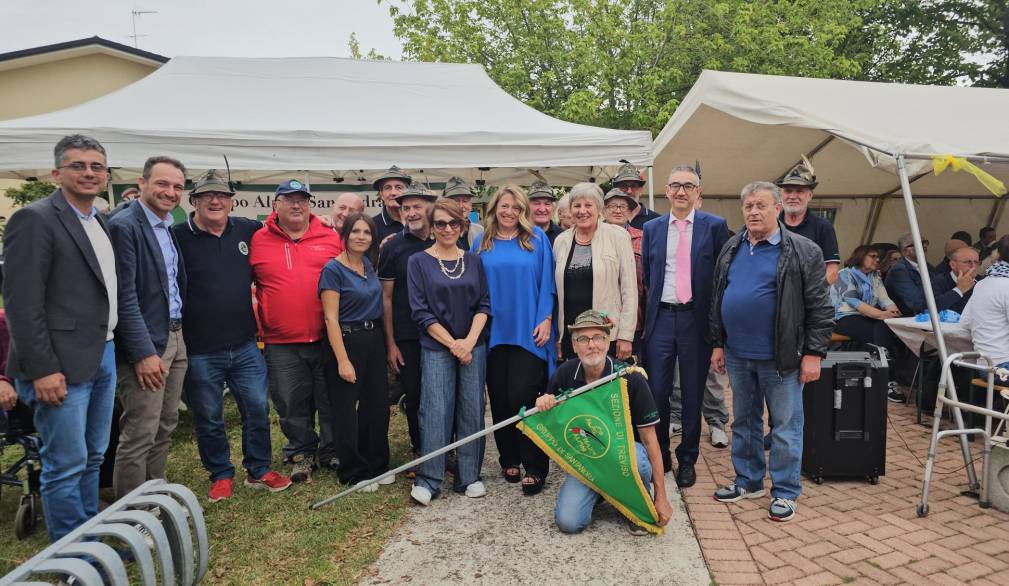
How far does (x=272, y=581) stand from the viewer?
3.19m

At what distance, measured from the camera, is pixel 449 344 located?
391cm

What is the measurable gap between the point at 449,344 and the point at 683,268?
163cm

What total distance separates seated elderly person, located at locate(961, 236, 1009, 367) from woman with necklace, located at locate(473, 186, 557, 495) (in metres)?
3.29

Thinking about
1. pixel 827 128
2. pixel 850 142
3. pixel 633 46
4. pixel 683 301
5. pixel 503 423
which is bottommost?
pixel 503 423

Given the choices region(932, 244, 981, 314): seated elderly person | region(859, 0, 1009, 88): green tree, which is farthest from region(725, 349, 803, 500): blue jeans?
region(859, 0, 1009, 88): green tree

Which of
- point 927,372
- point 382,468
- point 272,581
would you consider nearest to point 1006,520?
point 927,372

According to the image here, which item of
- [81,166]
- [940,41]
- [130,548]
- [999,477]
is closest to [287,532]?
[130,548]

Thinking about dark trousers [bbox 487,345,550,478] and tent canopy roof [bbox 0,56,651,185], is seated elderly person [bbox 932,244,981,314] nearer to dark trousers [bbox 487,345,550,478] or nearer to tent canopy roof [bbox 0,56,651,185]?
tent canopy roof [bbox 0,56,651,185]

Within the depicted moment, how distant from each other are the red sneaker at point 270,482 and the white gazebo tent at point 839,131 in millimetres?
4513

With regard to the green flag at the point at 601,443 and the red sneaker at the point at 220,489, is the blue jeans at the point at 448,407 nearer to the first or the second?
the green flag at the point at 601,443

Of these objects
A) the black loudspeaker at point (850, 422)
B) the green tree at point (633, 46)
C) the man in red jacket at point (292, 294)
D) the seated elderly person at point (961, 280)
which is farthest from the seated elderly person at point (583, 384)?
the green tree at point (633, 46)

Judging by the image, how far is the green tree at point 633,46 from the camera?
1564cm

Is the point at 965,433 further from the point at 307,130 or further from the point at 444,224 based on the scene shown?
the point at 307,130

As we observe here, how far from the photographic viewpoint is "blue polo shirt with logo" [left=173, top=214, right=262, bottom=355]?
380cm
